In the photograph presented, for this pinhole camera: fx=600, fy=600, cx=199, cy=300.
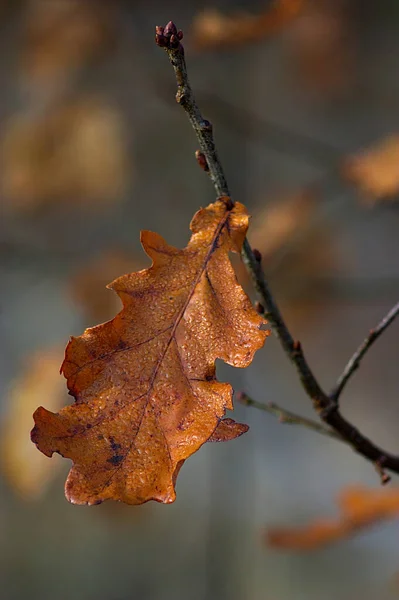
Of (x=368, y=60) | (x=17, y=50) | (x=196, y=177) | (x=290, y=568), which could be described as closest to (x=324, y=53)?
(x=368, y=60)

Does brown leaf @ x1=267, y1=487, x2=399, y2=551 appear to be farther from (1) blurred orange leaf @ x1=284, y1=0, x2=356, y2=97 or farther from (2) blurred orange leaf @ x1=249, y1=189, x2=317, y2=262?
(1) blurred orange leaf @ x1=284, y1=0, x2=356, y2=97

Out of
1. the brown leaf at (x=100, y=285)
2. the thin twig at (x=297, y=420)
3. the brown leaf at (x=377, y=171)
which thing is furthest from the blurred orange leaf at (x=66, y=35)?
the thin twig at (x=297, y=420)

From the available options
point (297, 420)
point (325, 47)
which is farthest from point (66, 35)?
point (297, 420)

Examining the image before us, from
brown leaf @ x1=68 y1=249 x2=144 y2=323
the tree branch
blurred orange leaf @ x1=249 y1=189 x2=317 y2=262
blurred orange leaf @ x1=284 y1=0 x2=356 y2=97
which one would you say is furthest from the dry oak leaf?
blurred orange leaf @ x1=284 y1=0 x2=356 y2=97

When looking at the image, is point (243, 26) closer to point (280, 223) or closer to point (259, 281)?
point (280, 223)

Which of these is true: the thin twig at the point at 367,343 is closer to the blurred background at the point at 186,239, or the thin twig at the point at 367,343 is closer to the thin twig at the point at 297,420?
the thin twig at the point at 297,420
